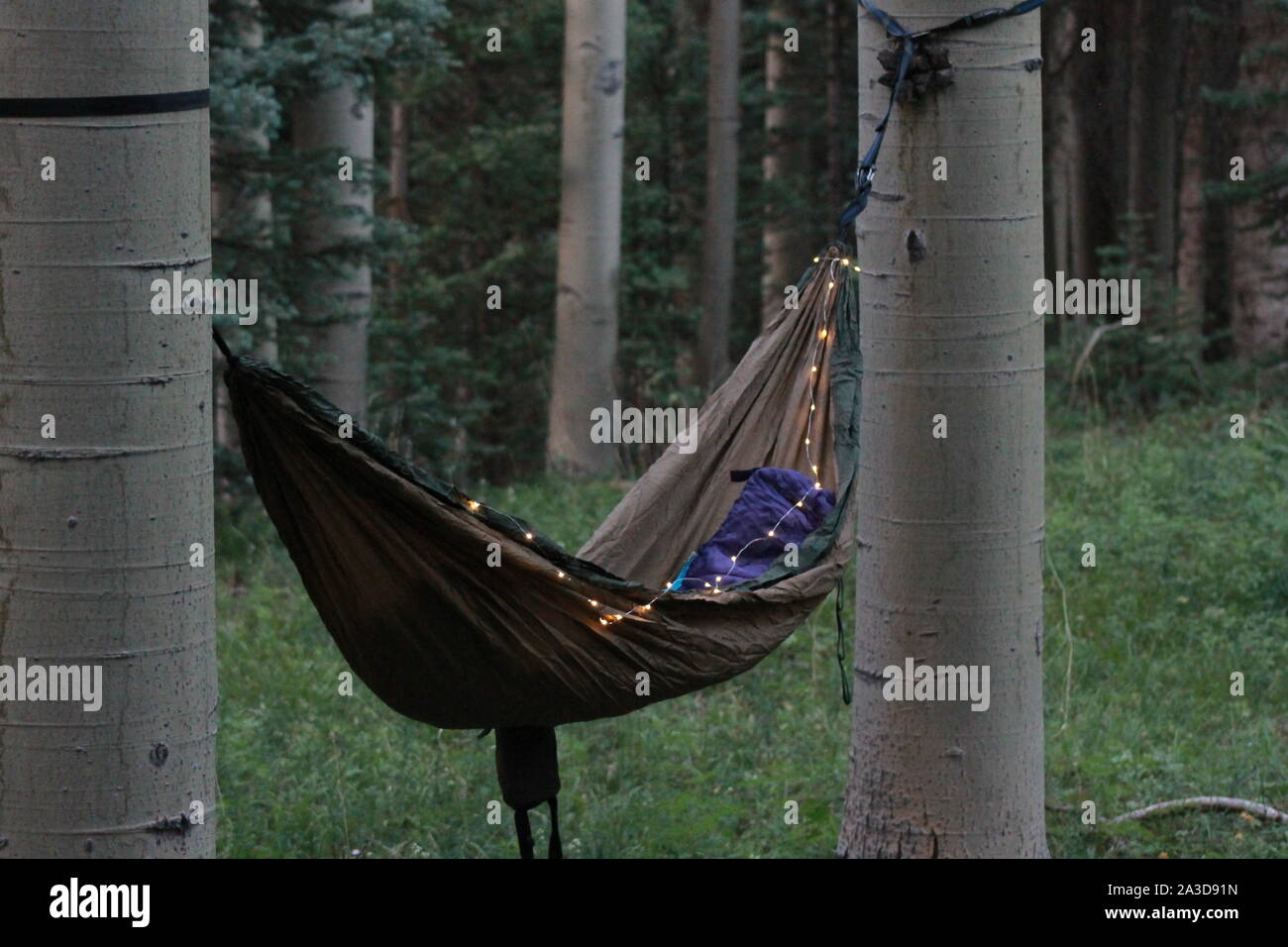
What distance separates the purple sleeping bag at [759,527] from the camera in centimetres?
460

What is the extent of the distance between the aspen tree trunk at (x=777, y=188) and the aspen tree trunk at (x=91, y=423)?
1339 cm

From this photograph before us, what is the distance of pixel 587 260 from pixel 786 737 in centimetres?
725

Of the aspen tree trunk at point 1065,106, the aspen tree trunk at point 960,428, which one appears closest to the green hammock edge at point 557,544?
the aspen tree trunk at point 960,428

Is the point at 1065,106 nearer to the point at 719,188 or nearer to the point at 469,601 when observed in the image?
the point at 719,188

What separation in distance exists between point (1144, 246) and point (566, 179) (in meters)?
6.06

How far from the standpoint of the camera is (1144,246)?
50.2ft

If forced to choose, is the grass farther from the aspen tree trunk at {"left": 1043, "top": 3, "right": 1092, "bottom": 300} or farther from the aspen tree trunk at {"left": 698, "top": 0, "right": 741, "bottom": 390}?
the aspen tree trunk at {"left": 698, "top": 0, "right": 741, "bottom": 390}

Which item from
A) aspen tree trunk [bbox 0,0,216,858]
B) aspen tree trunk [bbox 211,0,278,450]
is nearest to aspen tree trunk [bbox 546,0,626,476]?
aspen tree trunk [bbox 211,0,278,450]

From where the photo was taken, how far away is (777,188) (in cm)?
1652

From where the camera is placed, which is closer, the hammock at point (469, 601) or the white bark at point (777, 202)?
the hammock at point (469, 601)

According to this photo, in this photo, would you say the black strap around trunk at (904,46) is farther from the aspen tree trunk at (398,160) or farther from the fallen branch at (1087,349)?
the aspen tree trunk at (398,160)

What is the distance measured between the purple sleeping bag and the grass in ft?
3.10

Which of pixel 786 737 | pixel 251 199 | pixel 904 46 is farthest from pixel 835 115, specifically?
pixel 904 46

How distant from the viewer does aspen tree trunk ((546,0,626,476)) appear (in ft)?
40.5
